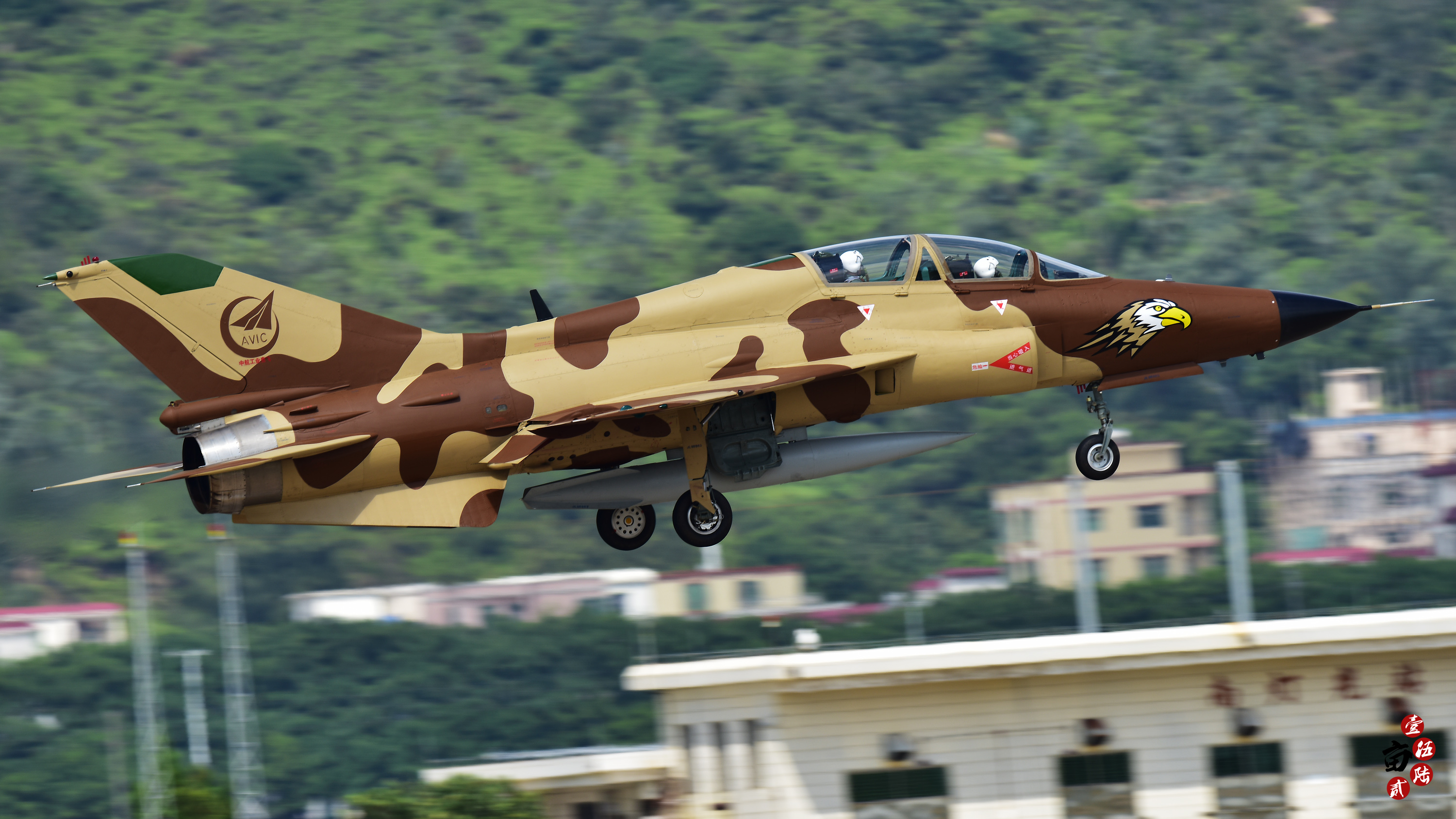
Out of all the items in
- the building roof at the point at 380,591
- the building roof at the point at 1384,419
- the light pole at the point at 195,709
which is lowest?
the light pole at the point at 195,709

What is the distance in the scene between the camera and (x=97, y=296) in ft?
62.5

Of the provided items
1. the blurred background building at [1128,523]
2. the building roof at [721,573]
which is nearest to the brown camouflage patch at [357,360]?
the blurred background building at [1128,523]

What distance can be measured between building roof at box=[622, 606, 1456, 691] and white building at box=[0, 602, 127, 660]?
74310 mm

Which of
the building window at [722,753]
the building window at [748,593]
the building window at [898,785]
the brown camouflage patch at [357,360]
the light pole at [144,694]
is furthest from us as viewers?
the building window at [748,593]

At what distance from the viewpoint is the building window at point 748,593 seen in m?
83.2

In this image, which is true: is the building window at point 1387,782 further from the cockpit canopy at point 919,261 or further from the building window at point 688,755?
the cockpit canopy at point 919,261

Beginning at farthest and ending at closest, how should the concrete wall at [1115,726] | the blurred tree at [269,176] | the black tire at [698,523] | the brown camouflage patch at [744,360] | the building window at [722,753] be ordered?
the blurred tree at [269,176], the building window at [722,753], the concrete wall at [1115,726], the black tire at [698,523], the brown camouflage patch at [744,360]

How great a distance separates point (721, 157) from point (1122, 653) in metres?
143

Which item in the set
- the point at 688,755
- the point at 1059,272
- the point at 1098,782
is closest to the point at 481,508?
the point at 1059,272

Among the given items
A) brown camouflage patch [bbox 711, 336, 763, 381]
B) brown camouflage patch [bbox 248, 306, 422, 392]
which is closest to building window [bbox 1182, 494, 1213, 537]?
brown camouflage patch [bbox 711, 336, 763, 381]

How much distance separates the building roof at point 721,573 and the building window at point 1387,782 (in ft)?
174

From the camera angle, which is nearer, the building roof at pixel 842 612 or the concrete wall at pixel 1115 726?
the concrete wall at pixel 1115 726

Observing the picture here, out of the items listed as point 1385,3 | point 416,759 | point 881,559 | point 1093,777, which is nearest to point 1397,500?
point 881,559

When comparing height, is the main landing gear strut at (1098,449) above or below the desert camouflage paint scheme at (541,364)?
below
